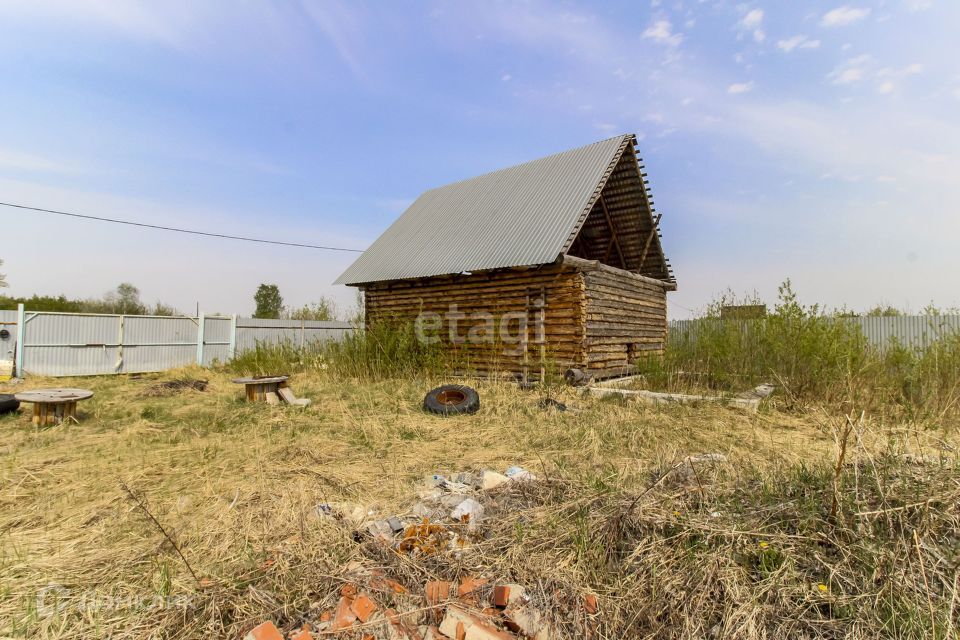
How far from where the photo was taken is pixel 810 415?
709 cm

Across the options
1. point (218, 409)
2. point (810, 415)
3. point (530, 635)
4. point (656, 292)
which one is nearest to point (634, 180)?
point (656, 292)

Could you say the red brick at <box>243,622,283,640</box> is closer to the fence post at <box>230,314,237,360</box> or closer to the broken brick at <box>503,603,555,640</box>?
the broken brick at <box>503,603,555,640</box>

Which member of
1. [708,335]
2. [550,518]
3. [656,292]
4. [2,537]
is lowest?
[2,537]

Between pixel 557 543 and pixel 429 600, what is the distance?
826 mm

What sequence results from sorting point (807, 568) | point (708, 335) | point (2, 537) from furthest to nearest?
1. point (708, 335)
2. point (2, 537)
3. point (807, 568)

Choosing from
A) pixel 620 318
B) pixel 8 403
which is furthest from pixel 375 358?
pixel 8 403

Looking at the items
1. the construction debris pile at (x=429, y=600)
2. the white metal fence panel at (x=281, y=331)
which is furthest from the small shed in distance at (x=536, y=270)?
the construction debris pile at (x=429, y=600)

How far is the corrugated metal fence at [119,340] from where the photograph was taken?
13609 mm

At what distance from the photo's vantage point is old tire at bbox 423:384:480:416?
7715mm

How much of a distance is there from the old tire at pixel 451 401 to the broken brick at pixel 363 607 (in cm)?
541

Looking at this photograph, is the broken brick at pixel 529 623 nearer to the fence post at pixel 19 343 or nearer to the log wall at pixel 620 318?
the log wall at pixel 620 318

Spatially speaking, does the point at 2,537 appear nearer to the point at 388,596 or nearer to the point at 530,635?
the point at 388,596

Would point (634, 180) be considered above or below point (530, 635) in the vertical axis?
above

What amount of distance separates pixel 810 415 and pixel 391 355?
29.2ft
